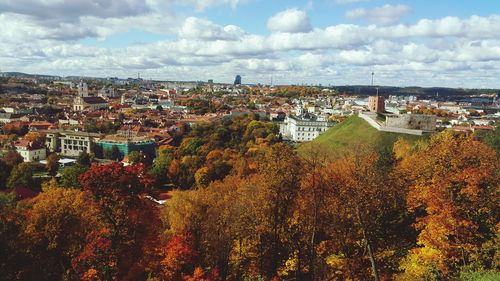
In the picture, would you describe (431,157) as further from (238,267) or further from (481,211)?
(238,267)

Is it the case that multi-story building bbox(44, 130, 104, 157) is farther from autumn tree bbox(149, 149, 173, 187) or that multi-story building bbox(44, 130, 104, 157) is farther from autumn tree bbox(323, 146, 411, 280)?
autumn tree bbox(323, 146, 411, 280)

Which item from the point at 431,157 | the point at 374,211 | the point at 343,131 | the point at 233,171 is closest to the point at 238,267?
the point at 374,211

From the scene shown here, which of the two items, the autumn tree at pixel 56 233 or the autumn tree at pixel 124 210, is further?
the autumn tree at pixel 124 210

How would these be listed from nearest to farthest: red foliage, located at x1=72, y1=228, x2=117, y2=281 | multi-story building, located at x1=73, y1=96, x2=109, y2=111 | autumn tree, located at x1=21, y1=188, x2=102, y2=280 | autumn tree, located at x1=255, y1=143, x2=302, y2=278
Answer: autumn tree, located at x1=255, y1=143, x2=302, y2=278 → red foliage, located at x1=72, y1=228, x2=117, y2=281 → autumn tree, located at x1=21, y1=188, x2=102, y2=280 → multi-story building, located at x1=73, y1=96, x2=109, y2=111

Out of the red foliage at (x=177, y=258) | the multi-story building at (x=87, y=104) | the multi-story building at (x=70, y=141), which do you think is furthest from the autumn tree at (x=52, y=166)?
the multi-story building at (x=87, y=104)

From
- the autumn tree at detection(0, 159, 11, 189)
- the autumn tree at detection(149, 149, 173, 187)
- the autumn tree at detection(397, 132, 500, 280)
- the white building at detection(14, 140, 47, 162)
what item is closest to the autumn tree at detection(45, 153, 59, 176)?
the autumn tree at detection(0, 159, 11, 189)

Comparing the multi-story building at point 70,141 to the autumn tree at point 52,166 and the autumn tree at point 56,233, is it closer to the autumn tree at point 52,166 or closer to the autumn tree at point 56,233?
the autumn tree at point 52,166
